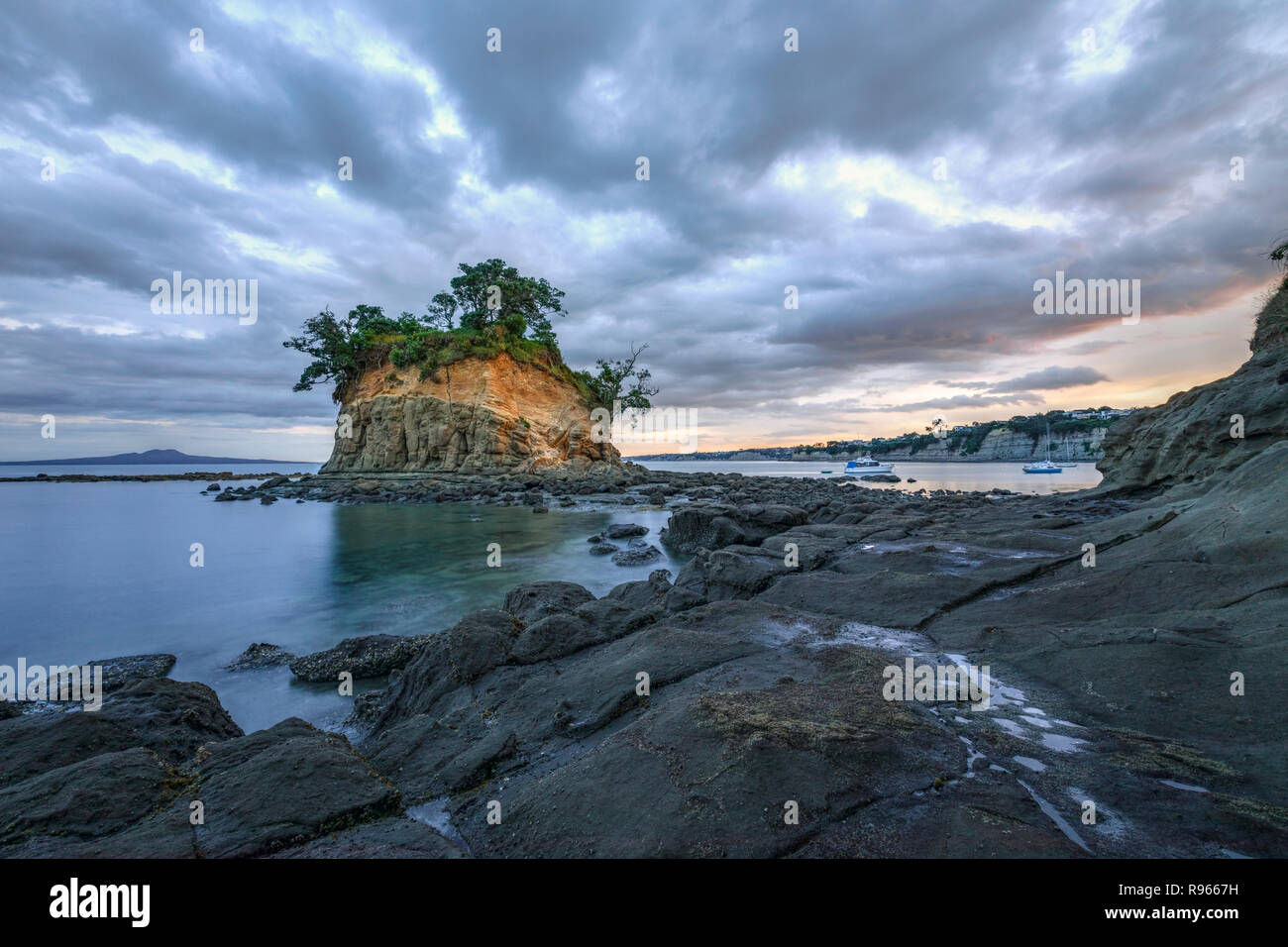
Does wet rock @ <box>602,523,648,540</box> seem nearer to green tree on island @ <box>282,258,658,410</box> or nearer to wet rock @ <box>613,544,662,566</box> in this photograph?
wet rock @ <box>613,544,662,566</box>

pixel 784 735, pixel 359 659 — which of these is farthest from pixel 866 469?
pixel 784 735

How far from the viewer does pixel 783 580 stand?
875 cm

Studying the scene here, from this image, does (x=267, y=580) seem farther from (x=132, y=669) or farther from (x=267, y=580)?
(x=132, y=669)

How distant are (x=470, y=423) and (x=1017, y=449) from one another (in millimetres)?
127485

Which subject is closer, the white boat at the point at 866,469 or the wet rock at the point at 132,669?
the wet rock at the point at 132,669

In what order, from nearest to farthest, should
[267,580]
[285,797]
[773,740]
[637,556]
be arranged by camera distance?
[773,740], [285,797], [267,580], [637,556]

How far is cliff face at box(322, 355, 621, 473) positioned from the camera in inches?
2063

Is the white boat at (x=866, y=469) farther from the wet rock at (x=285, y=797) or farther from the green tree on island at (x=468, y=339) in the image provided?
the wet rock at (x=285, y=797)

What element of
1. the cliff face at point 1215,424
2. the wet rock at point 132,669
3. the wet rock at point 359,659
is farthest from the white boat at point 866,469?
the wet rock at point 132,669

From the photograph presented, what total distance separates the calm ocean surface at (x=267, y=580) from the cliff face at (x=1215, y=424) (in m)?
14.1

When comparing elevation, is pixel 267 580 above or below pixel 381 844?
below

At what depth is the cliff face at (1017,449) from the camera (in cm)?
10238

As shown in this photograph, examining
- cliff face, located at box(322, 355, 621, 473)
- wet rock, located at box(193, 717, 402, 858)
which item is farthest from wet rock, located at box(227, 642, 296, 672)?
cliff face, located at box(322, 355, 621, 473)

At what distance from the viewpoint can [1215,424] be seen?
13.1 metres
